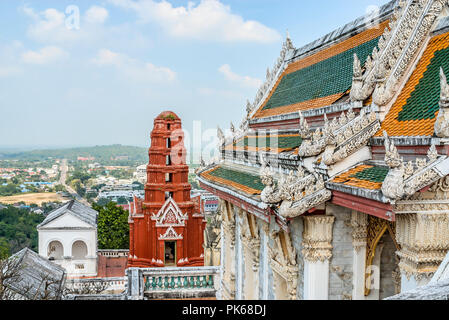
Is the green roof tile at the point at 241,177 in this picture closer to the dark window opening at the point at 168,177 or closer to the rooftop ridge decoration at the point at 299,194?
the rooftop ridge decoration at the point at 299,194

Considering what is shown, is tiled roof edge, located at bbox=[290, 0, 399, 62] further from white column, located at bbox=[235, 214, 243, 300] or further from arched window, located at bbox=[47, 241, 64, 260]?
arched window, located at bbox=[47, 241, 64, 260]

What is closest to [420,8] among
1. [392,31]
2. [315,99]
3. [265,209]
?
[392,31]

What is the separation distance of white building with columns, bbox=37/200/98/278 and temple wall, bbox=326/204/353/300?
80.0 feet

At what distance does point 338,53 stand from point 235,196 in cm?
495

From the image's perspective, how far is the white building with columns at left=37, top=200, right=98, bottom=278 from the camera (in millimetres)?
28453

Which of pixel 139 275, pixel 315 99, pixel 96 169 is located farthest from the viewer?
pixel 96 169

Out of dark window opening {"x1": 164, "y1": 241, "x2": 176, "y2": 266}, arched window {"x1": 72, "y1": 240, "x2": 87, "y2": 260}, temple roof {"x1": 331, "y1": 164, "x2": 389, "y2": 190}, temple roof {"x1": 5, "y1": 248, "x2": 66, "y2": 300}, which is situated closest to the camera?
temple roof {"x1": 331, "y1": 164, "x2": 389, "y2": 190}

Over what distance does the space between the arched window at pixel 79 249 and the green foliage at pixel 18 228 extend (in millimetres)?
12041

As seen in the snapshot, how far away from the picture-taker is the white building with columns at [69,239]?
1120 inches

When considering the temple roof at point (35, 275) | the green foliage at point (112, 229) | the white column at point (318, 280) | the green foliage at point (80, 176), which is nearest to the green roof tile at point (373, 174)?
the white column at point (318, 280)

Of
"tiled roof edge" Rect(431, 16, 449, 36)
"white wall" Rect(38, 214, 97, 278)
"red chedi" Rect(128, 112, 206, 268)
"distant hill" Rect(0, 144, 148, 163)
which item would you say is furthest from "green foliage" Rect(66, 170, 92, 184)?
"tiled roof edge" Rect(431, 16, 449, 36)

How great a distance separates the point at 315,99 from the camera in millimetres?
10352

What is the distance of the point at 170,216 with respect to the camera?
25125mm

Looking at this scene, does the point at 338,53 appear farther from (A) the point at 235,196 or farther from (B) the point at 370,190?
(B) the point at 370,190
